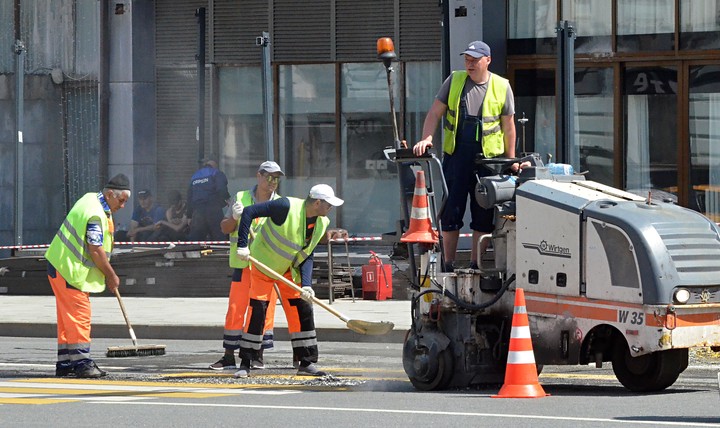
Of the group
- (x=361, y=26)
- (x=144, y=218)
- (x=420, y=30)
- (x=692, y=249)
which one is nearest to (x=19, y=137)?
(x=144, y=218)

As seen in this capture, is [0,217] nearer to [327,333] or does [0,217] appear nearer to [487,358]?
[327,333]

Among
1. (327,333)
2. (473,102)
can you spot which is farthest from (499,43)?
(473,102)

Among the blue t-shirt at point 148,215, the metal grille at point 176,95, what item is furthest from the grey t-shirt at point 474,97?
the metal grille at point 176,95

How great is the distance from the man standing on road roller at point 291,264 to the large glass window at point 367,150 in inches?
453

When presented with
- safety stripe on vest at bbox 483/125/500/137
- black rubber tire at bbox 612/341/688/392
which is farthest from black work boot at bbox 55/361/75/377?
black rubber tire at bbox 612/341/688/392

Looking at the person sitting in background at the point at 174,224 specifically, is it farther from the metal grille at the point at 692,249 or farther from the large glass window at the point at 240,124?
the metal grille at the point at 692,249

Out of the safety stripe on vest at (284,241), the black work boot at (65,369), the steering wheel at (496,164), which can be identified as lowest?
the black work boot at (65,369)

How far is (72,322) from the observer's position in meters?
12.0

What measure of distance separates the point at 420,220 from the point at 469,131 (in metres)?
0.76

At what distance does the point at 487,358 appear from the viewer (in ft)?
33.7

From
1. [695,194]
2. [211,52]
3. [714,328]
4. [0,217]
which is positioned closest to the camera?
[714,328]

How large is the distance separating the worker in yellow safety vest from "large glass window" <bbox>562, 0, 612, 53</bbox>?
1182 cm

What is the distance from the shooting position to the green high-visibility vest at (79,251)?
39.5ft

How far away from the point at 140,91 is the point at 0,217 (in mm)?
3471
